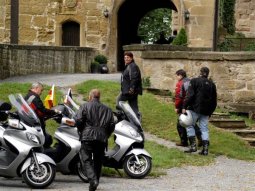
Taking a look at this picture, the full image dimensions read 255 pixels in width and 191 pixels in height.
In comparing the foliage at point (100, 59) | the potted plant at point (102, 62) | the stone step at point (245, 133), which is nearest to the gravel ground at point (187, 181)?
the stone step at point (245, 133)

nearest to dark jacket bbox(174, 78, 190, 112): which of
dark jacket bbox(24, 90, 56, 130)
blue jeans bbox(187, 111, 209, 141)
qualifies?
blue jeans bbox(187, 111, 209, 141)

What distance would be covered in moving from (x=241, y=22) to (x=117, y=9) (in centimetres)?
538

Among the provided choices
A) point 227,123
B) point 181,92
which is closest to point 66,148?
point 181,92

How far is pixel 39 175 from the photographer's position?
10914 mm

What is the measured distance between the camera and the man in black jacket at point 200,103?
48.9 feet

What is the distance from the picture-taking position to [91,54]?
31.3 metres

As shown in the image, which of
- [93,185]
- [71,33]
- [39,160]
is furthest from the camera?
[71,33]

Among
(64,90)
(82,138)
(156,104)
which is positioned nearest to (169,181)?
(82,138)

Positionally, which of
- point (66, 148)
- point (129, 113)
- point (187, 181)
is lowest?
point (187, 181)

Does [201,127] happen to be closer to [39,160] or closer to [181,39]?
[39,160]

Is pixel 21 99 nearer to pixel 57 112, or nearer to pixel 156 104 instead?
pixel 57 112

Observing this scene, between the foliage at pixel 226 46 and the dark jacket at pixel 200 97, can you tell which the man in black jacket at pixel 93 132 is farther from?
the foliage at pixel 226 46

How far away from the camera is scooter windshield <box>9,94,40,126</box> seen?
1130cm

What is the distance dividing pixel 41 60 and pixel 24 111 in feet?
50.4
